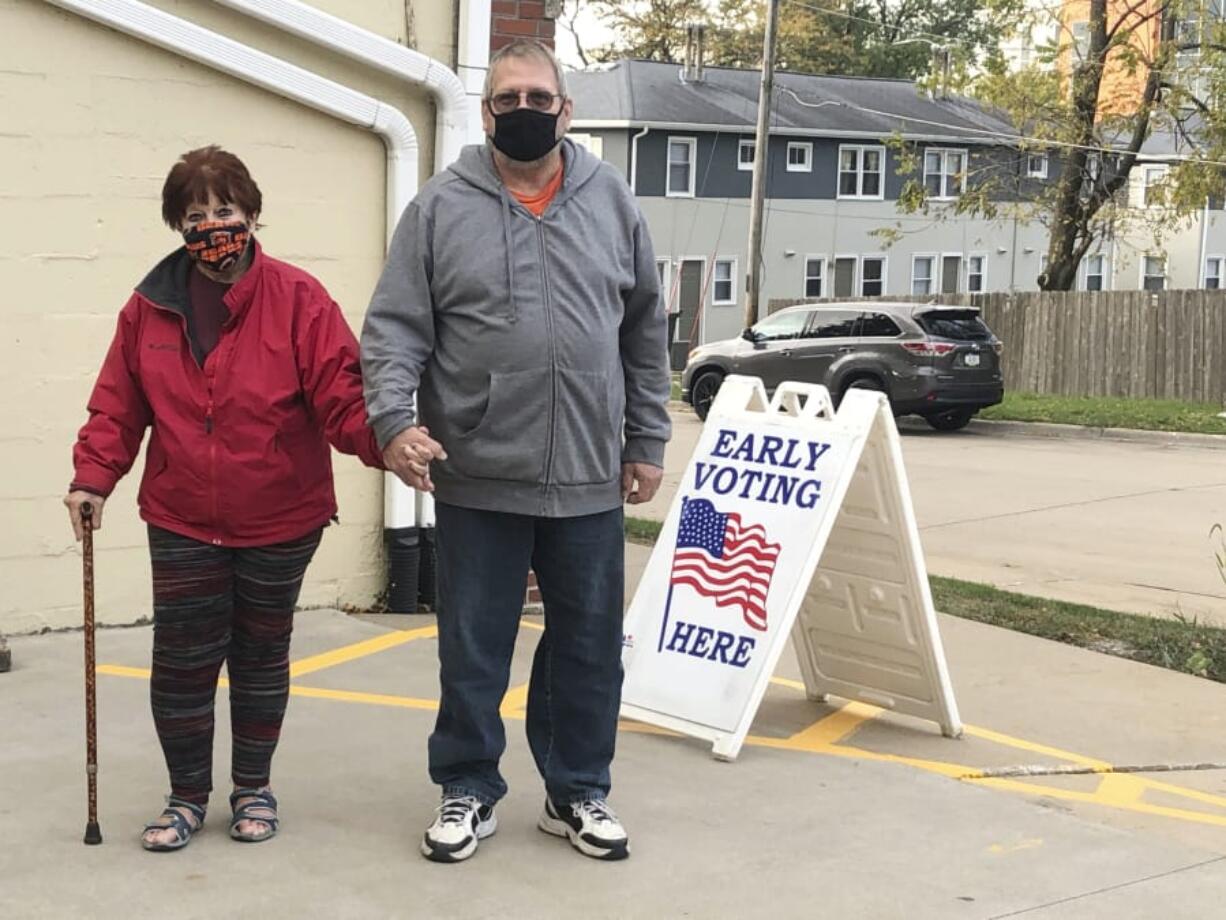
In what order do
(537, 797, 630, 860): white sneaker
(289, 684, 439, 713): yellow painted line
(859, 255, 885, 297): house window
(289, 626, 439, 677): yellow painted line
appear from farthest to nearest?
(859, 255, 885, 297): house window < (289, 626, 439, 677): yellow painted line < (289, 684, 439, 713): yellow painted line < (537, 797, 630, 860): white sneaker

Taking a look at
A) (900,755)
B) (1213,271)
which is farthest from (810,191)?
(900,755)

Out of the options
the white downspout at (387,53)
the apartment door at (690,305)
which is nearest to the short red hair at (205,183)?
the white downspout at (387,53)

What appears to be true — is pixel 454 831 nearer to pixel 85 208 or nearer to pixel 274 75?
pixel 85 208

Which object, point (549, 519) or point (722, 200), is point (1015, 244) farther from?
point (549, 519)

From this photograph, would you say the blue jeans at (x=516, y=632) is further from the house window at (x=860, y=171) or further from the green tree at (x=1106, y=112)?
the house window at (x=860, y=171)

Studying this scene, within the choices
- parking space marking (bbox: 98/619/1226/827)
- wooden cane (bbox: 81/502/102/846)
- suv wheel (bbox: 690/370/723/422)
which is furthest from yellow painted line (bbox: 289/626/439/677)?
suv wheel (bbox: 690/370/723/422)

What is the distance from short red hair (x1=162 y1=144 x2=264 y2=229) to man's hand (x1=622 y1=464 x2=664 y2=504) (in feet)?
3.83

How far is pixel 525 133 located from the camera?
392cm

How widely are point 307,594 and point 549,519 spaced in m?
3.45

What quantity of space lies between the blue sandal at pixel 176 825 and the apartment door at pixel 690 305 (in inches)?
1443

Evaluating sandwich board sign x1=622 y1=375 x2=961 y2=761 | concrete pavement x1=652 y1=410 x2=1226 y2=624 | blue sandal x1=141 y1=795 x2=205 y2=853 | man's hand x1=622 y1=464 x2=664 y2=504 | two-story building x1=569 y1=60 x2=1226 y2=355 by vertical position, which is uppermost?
two-story building x1=569 y1=60 x2=1226 y2=355

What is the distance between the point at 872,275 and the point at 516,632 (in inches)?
1643

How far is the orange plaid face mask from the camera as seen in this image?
3941mm

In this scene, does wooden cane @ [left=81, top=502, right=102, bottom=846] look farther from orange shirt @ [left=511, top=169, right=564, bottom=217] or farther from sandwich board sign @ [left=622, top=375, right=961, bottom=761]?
sandwich board sign @ [left=622, top=375, right=961, bottom=761]
